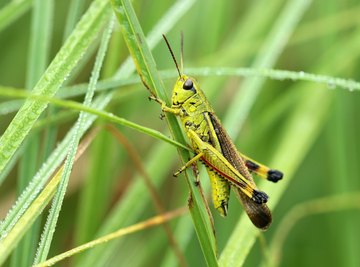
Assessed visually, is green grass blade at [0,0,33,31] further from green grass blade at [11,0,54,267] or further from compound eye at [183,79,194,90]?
compound eye at [183,79,194,90]

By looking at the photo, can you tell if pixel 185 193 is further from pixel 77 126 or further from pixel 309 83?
pixel 77 126

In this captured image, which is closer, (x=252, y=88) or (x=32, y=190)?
(x=32, y=190)

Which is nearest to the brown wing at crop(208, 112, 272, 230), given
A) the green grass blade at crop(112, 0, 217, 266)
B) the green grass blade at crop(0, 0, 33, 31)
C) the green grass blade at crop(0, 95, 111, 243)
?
the green grass blade at crop(112, 0, 217, 266)

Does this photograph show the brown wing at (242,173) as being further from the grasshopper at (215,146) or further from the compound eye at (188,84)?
the compound eye at (188,84)

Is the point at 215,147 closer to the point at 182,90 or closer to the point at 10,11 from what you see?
the point at 182,90

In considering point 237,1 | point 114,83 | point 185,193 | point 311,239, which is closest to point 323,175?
point 311,239

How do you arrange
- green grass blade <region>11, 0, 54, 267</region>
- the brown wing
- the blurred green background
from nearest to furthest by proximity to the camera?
green grass blade <region>11, 0, 54, 267</region> < the brown wing < the blurred green background

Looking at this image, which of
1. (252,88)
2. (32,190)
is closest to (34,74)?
(32,190)

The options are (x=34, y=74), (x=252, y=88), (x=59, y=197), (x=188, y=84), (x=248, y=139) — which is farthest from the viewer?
(x=248, y=139)
